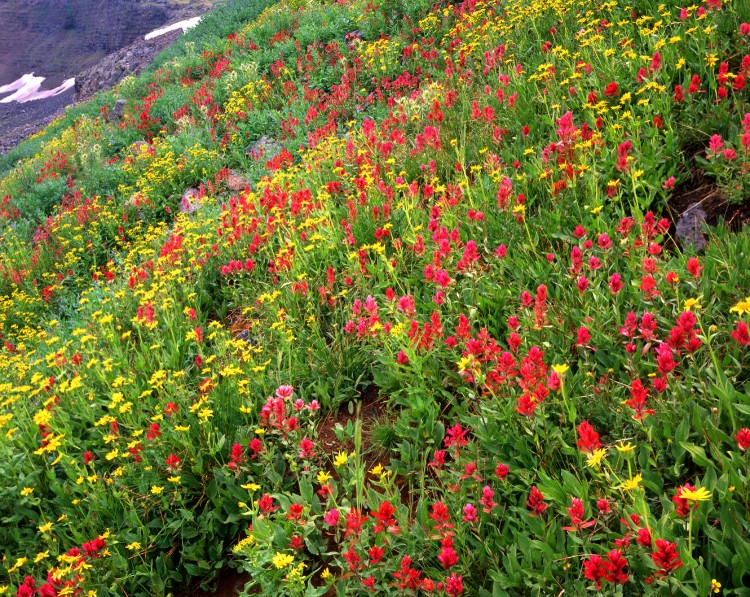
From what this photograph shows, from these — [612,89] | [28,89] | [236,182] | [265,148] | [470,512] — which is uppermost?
[28,89]

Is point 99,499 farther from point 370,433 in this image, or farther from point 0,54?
point 0,54

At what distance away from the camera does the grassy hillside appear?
2244 mm

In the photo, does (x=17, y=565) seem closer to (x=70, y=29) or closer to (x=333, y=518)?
(x=333, y=518)

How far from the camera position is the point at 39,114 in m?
45.4

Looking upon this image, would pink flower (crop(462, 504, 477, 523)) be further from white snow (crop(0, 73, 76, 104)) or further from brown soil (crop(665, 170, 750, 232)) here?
white snow (crop(0, 73, 76, 104))

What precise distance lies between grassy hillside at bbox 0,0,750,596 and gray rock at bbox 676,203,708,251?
2.9 inches

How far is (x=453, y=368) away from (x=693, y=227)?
70.3 inches

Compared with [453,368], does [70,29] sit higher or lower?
higher

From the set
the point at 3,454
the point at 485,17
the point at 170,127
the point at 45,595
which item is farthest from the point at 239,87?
the point at 45,595

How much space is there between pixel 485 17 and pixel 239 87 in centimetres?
614

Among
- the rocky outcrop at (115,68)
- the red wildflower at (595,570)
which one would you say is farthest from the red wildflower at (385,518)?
the rocky outcrop at (115,68)

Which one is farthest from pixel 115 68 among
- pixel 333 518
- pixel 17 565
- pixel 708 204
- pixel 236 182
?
pixel 333 518

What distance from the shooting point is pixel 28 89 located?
191ft

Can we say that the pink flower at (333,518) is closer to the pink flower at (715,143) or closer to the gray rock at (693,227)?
the gray rock at (693,227)
